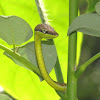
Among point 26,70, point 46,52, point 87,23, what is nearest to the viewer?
point 87,23

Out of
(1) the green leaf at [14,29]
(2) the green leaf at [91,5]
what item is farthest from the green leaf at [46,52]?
(2) the green leaf at [91,5]

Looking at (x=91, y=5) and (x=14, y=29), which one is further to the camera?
(x=91, y=5)

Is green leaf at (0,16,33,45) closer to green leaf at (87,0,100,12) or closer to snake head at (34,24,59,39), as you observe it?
snake head at (34,24,59,39)

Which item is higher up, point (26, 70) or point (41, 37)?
point (41, 37)

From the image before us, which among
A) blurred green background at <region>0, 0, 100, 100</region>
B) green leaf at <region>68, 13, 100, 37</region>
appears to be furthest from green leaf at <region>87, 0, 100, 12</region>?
green leaf at <region>68, 13, 100, 37</region>

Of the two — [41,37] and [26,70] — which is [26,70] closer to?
[26,70]

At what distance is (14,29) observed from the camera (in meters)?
0.63

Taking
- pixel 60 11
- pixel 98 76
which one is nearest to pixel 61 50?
pixel 60 11

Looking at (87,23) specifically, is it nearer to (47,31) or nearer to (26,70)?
(47,31)

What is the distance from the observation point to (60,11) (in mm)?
809

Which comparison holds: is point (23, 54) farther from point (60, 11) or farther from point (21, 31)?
point (60, 11)

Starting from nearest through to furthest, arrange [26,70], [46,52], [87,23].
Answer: [87,23]
[46,52]
[26,70]

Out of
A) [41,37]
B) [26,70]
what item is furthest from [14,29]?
[26,70]

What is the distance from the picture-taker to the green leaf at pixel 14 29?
60 centimetres
